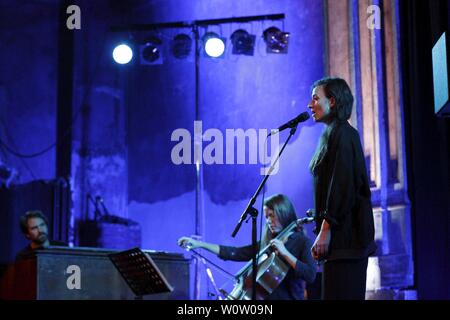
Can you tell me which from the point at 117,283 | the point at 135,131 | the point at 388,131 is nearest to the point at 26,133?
the point at 135,131

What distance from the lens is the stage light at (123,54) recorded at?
8.65m

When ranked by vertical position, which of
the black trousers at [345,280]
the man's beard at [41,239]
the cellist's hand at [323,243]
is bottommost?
the black trousers at [345,280]

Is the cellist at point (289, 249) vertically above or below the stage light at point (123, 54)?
below

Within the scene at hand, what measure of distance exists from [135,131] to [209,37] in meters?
2.00

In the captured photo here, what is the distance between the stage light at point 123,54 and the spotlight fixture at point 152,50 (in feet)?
0.76

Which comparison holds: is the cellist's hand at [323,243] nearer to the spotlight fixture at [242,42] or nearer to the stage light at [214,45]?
the stage light at [214,45]

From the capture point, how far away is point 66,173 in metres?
9.62

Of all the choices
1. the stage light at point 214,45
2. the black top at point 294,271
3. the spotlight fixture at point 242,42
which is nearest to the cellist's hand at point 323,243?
the black top at point 294,271

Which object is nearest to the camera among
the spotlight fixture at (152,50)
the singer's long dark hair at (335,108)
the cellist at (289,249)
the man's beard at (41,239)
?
the singer's long dark hair at (335,108)

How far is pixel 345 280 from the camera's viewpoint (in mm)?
A: 3947

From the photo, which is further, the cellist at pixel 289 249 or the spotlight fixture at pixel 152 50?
the spotlight fixture at pixel 152 50

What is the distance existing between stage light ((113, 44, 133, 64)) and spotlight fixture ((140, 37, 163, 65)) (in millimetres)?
232

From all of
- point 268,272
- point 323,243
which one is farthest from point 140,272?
point 323,243
